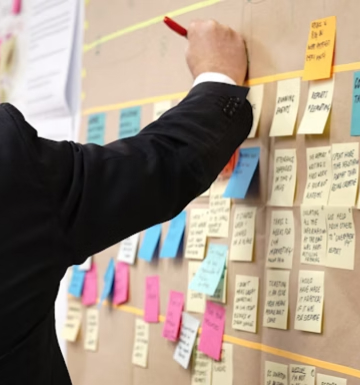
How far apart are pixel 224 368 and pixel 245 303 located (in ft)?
0.40

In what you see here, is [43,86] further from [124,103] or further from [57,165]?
[57,165]

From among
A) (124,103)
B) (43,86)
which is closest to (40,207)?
(124,103)

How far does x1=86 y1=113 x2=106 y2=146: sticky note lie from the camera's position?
4.41 ft

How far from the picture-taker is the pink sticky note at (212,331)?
1.02 meters

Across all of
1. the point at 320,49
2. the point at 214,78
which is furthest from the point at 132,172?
the point at 320,49

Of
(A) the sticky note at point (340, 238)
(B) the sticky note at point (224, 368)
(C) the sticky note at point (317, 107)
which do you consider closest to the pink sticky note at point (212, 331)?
(B) the sticky note at point (224, 368)

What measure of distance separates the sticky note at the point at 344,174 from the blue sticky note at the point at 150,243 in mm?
410

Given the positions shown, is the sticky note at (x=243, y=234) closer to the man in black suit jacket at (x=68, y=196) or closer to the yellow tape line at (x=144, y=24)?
the man in black suit jacket at (x=68, y=196)

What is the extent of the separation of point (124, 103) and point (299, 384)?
0.68m

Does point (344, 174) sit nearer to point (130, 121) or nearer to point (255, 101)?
point (255, 101)

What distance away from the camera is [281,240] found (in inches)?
37.2

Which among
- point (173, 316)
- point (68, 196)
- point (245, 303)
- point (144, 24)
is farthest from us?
point (144, 24)

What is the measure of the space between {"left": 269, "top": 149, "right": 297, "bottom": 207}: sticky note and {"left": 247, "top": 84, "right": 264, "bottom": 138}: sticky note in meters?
0.06

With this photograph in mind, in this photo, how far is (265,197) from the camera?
0.97 m
